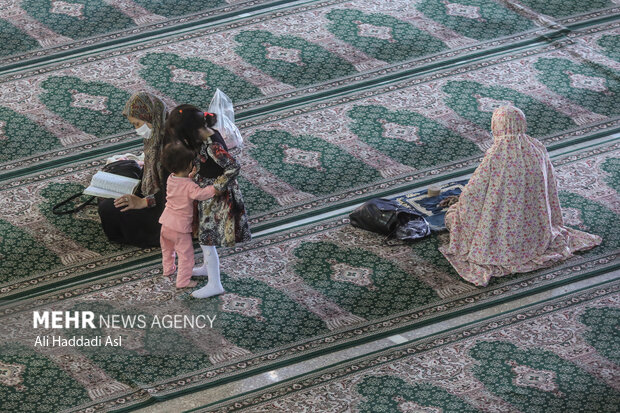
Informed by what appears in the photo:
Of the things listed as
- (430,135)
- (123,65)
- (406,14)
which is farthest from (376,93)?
(123,65)

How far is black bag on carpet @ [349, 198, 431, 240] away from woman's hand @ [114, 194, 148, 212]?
3.86 feet

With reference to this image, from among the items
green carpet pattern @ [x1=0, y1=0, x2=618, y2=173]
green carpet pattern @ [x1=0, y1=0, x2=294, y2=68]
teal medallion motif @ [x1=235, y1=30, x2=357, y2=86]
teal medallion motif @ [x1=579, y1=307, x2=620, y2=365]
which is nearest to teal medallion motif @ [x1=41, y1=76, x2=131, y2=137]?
green carpet pattern @ [x1=0, y1=0, x2=618, y2=173]

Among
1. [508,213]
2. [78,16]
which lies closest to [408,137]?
[508,213]

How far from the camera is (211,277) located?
596 centimetres

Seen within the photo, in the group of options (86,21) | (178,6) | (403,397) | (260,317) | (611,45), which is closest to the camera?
(403,397)

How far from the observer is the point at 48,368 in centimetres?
555

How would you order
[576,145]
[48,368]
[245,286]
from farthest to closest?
[576,145], [245,286], [48,368]

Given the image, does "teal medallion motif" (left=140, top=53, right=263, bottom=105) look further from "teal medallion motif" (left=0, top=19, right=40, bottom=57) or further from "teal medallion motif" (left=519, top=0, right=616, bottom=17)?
"teal medallion motif" (left=519, top=0, right=616, bottom=17)

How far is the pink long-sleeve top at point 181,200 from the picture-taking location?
5.71 m

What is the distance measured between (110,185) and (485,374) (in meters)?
2.31

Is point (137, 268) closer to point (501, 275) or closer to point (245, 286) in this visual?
point (245, 286)

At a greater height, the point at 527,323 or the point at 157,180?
the point at 157,180

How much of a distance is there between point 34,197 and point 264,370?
2.03m

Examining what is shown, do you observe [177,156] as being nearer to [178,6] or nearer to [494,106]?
[494,106]
